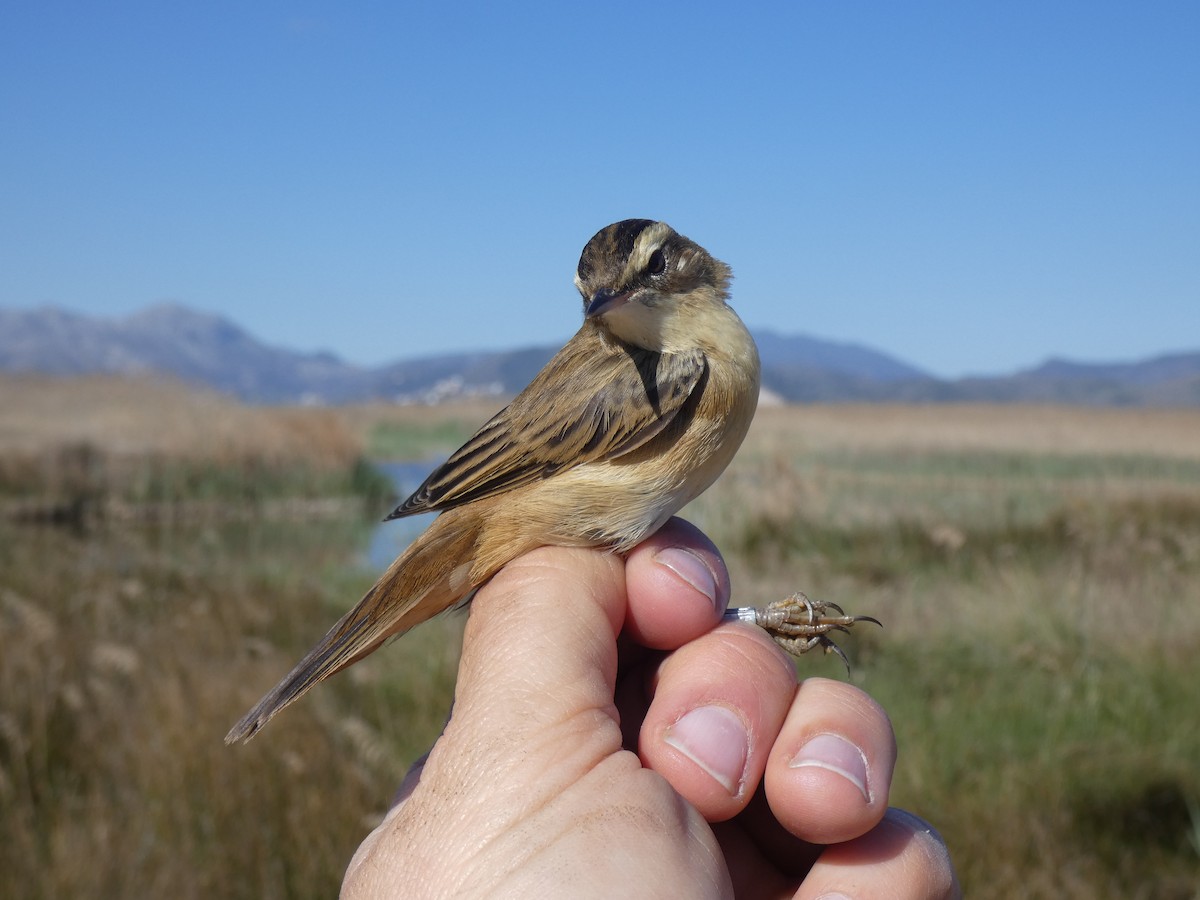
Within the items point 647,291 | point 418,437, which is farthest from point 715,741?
point 418,437

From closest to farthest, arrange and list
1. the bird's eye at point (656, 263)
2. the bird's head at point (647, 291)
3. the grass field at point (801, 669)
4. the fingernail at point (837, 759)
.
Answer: the fingernail at point (837, 759)
the bird's head at point (647, 291)
the bird's eye at point (656, 263)
the grass field at point (801, 669)

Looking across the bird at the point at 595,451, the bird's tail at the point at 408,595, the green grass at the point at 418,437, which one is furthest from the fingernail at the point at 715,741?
the green grass at the point at 418,437

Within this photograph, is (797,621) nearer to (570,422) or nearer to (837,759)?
(837,759)

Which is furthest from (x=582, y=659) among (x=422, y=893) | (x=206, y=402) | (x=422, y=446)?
(x=422, y=446)

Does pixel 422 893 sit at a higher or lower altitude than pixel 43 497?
higher

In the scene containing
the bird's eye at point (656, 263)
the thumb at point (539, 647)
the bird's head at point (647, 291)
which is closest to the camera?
the thumb at point (539, 647)

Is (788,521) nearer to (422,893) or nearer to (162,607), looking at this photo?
(162,607)

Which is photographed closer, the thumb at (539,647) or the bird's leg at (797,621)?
the thumb at (539,647)

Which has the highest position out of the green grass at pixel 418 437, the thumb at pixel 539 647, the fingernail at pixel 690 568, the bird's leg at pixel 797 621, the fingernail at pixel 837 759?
the fingernail at pixel 690 568

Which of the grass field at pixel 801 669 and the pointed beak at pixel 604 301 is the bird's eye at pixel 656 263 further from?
the grass field at pixel 801 669
